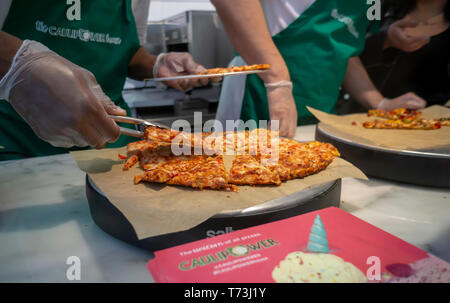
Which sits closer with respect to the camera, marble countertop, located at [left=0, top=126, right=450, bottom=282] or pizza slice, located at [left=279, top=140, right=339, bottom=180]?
marble countertop, located at [left=0, top=126, right=450, bottom=282]

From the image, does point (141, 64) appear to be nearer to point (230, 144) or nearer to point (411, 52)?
point (230, 144)

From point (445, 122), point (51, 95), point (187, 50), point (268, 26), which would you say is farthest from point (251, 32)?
point (187, 50)

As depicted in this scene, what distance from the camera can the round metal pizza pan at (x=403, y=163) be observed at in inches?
55.4

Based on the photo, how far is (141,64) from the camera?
2.40 metres

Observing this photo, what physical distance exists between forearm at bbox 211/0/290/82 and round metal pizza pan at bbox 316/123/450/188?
0.72 m

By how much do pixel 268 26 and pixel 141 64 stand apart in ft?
3.71

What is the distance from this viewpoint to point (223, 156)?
5.04 ft

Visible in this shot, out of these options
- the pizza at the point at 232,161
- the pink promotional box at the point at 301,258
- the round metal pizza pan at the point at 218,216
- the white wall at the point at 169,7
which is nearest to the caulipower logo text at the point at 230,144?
the pizza at the point at 232,161

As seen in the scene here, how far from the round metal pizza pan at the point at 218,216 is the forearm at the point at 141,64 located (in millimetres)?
1460

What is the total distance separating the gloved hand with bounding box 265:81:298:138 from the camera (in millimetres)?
2084

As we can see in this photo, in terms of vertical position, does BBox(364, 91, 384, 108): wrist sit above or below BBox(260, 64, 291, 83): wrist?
below

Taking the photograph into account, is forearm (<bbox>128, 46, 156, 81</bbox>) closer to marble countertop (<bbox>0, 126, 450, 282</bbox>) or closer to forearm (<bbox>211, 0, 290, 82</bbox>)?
forearm (<bbox>211, 0, 290, 82</bbox>)

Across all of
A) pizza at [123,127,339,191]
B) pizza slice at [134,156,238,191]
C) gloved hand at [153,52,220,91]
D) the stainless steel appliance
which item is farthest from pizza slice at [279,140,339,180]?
the stainless steel appliance
